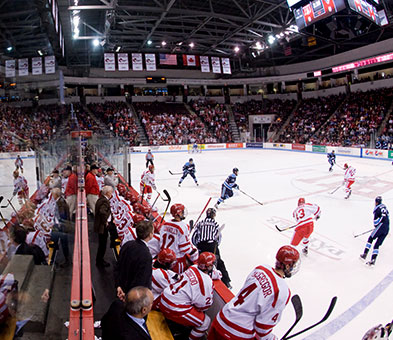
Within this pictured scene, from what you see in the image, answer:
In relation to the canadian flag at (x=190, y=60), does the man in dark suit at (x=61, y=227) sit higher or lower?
lower

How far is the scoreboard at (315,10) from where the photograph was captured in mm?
10594

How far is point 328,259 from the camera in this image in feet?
17.8

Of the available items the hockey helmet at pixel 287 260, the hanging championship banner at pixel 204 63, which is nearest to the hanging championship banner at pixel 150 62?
the hanging championship banner at pixel 204 63

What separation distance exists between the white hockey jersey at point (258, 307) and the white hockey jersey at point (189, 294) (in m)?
0.27

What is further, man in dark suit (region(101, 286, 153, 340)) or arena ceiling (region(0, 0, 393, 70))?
arena ceiling (region(0, 0, 393, 70))

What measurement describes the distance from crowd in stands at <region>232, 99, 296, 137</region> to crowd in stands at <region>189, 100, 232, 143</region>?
1555 millimetres

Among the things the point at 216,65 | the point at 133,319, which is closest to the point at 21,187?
the point at 133,319

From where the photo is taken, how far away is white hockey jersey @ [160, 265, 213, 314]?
97.6 inches

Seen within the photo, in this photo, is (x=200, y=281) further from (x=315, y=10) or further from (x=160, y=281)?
(x=315, y=10)

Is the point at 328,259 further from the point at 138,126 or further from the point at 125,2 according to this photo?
the point at 138,126

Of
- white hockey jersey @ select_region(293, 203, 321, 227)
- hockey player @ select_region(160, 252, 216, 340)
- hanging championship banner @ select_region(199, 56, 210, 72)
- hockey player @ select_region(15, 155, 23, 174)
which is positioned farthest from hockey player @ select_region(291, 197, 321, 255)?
hanging championship banner @ select_region(199, 56, 210, 72)

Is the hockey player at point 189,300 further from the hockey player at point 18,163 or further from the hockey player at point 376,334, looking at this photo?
the hockey player at point 18,163

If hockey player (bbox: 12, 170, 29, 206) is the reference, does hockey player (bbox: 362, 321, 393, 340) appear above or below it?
below

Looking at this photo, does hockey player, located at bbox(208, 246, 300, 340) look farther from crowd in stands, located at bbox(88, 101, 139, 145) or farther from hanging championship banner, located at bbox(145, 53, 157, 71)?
crowd in stands, located at bbox(88, 101, 139, 145)
